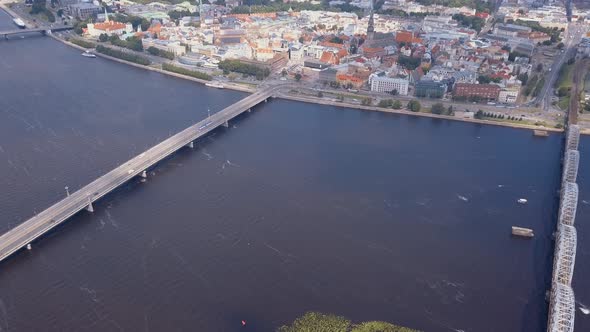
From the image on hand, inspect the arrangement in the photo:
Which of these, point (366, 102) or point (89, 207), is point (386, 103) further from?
point (89, 207)

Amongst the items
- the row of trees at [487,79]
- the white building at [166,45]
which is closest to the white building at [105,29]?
the white building at [166,45]

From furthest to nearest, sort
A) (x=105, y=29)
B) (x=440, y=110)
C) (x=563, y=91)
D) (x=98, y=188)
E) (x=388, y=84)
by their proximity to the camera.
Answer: (x=105, y=29), (x=388, y=84), (x=563, y=91), (x=440, y=110), (x=98, y=188)

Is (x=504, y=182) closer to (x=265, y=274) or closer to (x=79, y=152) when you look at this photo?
(x=265, y=274)

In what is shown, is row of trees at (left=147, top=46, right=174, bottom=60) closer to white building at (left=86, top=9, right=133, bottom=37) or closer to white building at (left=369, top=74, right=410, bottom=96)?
white building at (left=86, top=9, right=133, bottom=37)

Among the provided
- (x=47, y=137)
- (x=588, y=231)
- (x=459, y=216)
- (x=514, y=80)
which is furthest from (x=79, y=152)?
(x=514, y=80)

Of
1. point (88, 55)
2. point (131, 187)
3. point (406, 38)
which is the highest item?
point (406, 38)

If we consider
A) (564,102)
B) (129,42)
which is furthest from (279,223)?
(129,42)

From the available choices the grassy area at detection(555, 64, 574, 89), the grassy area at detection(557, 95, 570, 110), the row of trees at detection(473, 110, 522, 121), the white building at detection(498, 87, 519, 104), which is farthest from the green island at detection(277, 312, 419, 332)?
the grassy area at detection(555, 64, 574, 89)

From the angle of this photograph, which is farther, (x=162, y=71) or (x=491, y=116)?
(x=162, y=71)

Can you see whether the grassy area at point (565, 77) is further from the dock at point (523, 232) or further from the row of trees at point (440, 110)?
the dock at point (523, 232)
